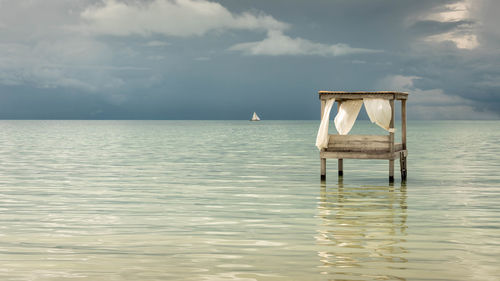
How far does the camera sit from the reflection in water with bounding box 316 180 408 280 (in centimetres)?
853

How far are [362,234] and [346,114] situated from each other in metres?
9.88

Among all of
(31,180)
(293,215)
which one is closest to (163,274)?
(293,215)

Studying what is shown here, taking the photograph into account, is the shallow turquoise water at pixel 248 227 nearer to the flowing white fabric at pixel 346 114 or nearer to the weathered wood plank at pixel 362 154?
the weathered wood plank at pixel 362 154

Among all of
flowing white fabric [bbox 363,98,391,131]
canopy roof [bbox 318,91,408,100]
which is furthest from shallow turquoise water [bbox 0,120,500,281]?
canopy roof [bbox 318,91,408,100]

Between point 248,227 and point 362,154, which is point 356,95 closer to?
point 362,154

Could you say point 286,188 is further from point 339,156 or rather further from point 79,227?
point 79,227

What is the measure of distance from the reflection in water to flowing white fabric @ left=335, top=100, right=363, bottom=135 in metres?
3.09

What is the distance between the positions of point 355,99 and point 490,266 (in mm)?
11893

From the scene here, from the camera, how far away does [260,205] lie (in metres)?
15.4

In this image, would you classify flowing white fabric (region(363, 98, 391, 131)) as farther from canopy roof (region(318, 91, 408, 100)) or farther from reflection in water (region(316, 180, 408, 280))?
reflection in water (region(316, 180, 408, 280))

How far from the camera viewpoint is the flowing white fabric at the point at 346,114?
20500 millimetres

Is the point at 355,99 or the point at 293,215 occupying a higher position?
the point at 355,99

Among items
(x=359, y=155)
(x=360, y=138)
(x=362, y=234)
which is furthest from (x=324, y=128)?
(x=362, y=234)

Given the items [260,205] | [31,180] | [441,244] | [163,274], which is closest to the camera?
[163,274]
